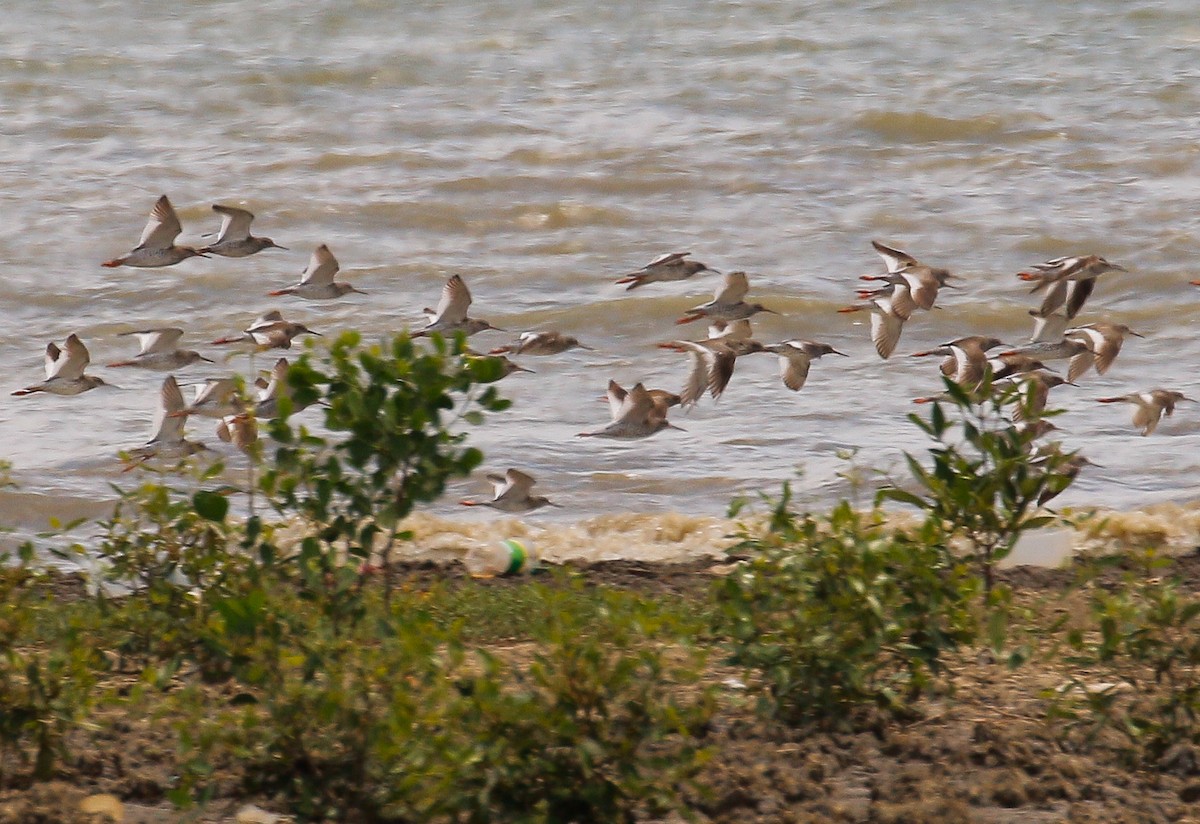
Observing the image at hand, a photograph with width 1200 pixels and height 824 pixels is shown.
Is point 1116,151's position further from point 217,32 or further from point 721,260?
point 217,32

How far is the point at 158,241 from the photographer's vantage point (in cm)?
844

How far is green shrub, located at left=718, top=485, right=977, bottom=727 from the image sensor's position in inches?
157

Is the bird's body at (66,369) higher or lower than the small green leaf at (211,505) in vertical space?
lower

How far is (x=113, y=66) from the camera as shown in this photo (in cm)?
1856

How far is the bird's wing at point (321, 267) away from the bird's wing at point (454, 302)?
2.58ft

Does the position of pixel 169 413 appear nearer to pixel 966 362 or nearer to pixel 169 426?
pixel 169 426

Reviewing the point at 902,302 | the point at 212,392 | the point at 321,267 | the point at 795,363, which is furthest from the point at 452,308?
the point at 902,302

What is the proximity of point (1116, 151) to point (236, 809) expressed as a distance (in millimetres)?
12733

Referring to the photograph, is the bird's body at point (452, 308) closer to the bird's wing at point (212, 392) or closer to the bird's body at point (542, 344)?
the bird's body at point (542, 344)

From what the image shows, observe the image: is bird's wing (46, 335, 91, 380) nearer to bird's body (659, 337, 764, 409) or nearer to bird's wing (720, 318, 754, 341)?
bird's body (659, 337, 764, 409)

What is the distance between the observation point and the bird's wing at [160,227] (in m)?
8.37

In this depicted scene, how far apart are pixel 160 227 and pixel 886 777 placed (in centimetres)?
560

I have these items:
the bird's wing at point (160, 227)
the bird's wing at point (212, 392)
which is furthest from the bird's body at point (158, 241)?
the bird's wing at point (212, 392)

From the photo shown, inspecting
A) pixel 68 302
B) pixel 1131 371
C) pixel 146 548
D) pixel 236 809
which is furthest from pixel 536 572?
pixel 68 302
